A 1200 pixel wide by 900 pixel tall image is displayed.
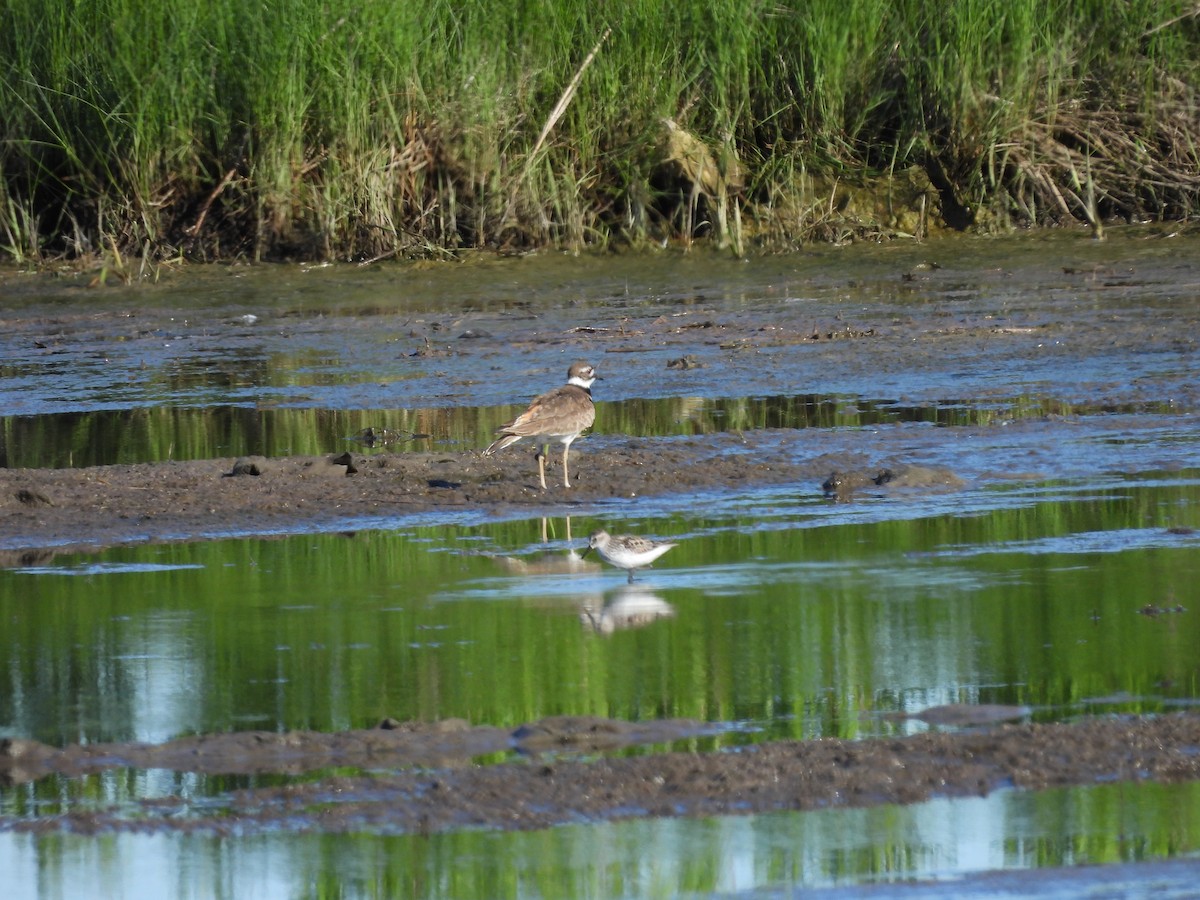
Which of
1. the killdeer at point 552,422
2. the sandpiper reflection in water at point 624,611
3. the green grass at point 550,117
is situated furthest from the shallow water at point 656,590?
the green grass at point 550,117

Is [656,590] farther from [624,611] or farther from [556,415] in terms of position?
[556,415]

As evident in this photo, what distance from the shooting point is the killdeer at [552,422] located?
8.71 meters

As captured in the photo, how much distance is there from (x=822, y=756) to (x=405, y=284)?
35.2 ft

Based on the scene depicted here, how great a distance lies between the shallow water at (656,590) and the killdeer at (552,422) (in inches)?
20.9

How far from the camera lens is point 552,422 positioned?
8.80m

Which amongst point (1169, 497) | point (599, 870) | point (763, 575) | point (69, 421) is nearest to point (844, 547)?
point (763, 575)

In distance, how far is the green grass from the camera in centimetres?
1547

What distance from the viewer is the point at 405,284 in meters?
15.3

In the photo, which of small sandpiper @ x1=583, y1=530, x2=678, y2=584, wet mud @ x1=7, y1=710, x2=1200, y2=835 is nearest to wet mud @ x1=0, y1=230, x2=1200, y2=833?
wet mud @ x1=7, y1=710, x2=1200, y2=835

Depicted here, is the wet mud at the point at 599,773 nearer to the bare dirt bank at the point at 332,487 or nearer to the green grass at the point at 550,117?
the bare dirt bank at the point at 332,487

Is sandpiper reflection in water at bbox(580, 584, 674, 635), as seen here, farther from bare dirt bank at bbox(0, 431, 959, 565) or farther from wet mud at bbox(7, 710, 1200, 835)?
bare dirt bank at bbox(0, 431, 959, 565)

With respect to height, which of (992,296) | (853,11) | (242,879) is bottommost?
(242,879)

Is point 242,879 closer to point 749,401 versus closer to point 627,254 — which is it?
point 749,401

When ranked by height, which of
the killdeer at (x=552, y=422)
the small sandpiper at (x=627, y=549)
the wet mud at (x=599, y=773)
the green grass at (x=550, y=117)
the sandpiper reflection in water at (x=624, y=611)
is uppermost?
the green grass at (x=550, y=117)
